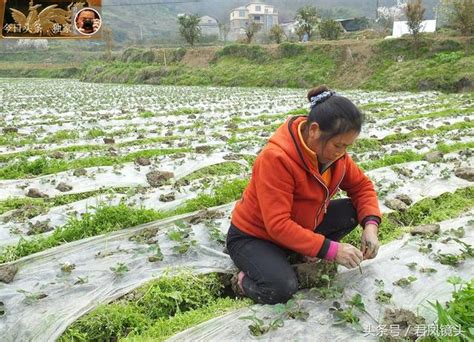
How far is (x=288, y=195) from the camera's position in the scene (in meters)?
2.78

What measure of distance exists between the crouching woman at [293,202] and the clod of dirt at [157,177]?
95.0 inches

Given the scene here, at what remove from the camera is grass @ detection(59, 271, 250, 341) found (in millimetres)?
2734

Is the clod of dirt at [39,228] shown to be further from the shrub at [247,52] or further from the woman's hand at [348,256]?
the shrub at [247,52]

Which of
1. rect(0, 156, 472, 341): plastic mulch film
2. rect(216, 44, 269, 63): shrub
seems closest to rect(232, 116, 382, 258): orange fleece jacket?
rect(0, 156, 472, 341): plastic mulch film

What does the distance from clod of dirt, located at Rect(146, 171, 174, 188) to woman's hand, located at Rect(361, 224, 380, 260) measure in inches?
114

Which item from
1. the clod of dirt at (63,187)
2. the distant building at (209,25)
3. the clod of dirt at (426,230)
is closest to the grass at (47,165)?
the clod of dirt at (63,187)

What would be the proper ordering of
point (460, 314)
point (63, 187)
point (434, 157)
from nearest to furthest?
point (460, 314) < point (63, 187) < point (434, 157)

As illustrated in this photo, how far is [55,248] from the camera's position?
3.53m

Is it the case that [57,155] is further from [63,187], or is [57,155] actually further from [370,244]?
[370,244]

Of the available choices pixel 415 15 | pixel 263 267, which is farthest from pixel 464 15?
pixel 263 267

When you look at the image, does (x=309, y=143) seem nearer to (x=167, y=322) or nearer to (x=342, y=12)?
(x=167, y=322)

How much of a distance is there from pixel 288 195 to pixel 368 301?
790 mm

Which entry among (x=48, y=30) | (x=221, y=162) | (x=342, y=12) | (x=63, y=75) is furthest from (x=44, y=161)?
(x=342, y=12)

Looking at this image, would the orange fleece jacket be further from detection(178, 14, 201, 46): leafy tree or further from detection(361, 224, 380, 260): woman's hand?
detection(178, 14, 201, 46): leafy tree
